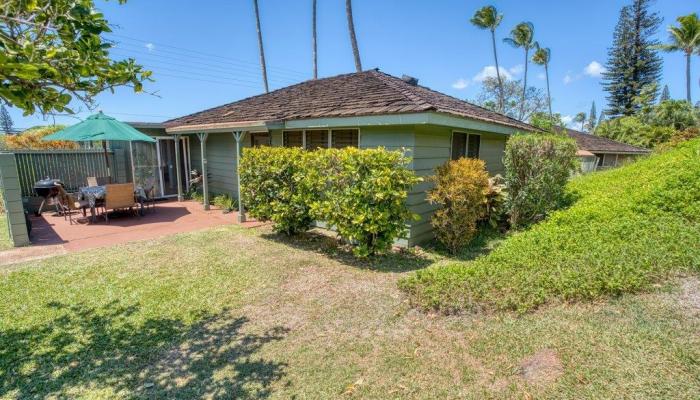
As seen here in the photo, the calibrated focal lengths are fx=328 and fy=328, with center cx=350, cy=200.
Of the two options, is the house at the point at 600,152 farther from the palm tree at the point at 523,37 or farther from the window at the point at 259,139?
the window at the point at 259,139

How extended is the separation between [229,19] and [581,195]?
73.2 ft

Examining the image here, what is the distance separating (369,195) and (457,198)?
1.89 meters

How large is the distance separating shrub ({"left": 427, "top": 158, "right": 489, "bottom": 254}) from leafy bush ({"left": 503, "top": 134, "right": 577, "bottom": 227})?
4.67ft

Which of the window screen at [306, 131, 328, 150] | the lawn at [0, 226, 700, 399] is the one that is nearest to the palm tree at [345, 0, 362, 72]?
the window screen at [306, 131, 328, 150]

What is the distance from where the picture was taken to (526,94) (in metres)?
41.2

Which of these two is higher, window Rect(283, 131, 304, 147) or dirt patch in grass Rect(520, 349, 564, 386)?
window Rect(283, 131, 304, 147)

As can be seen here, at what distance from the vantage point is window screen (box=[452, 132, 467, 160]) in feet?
27.4

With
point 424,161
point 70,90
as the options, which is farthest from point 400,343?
point 424,161

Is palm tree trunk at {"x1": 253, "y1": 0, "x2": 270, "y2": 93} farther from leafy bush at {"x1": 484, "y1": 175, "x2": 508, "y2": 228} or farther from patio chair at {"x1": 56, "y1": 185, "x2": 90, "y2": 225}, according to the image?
leafy bush at {"x1": 484, "y1": 175, "x2": 508, "y2": 228}

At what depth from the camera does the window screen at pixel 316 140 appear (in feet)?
27.4

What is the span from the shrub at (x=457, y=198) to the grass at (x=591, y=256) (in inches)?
34.4

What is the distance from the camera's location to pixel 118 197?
870 centimetres

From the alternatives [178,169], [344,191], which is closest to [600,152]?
[344,191]

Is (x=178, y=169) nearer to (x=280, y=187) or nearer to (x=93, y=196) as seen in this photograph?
(x=93, y=196)
